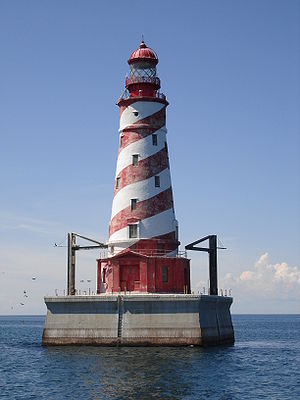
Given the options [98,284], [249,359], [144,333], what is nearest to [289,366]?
[249,359]

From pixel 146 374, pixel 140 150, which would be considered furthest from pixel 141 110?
pixel 146 374

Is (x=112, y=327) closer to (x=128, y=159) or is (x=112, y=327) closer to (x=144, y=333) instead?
(x=144, y=333)

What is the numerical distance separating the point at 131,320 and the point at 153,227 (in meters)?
7.50

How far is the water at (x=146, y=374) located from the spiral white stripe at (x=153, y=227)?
8.30 metres

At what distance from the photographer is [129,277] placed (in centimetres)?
4284

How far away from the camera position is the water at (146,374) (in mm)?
26359

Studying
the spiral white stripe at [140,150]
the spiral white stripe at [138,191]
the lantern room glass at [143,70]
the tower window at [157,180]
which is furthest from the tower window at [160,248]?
the lantern room glass at [143,70]

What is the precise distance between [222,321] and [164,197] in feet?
29.9

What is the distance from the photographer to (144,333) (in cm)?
3828

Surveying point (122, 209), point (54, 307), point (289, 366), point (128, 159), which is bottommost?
point (289, 366)

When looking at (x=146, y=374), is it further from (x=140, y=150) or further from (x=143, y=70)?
(x=143, y=70)

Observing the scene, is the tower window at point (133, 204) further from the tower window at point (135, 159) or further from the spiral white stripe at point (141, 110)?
the spiral white stripe at point (141, 110)

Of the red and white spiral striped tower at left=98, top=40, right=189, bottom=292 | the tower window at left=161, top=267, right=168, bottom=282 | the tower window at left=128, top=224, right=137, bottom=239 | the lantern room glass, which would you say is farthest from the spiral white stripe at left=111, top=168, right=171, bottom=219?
the lantern room glass

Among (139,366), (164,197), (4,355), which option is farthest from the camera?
(164,197)
